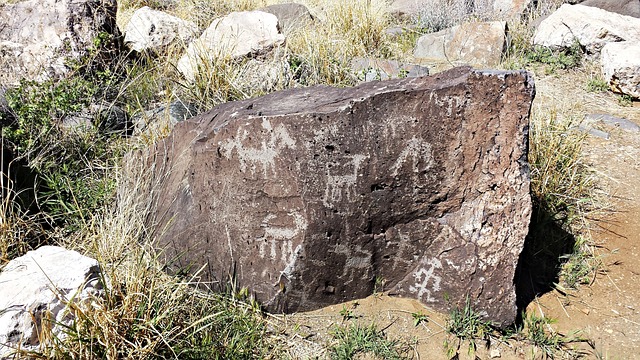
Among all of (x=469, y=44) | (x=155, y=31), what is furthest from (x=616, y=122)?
(x=155, y=31)

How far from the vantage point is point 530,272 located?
340cm

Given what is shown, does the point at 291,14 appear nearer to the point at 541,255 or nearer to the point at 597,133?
the point at 597,133

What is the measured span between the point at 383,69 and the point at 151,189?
9.66ft

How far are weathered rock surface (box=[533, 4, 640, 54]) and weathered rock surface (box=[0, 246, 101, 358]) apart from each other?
17.4 ft

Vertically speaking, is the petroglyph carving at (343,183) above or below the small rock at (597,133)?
above

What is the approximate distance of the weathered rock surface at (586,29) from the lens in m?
6.00

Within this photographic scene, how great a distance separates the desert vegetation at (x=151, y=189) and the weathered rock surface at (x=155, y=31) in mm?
195

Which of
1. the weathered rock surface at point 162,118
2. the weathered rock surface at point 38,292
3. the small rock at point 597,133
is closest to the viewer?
the weathered rock surface at point 38,292

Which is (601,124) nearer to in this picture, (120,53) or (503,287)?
(503,287)

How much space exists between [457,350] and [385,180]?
2.87 ft

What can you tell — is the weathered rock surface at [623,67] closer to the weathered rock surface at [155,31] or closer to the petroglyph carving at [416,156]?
the petroglyph carving at [416,156]

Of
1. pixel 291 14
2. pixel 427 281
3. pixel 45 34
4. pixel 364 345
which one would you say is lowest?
pixel 364 345

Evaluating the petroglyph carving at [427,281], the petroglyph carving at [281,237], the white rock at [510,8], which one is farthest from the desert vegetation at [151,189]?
the white rock at [510,8]

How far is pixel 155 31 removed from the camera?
257 inches
